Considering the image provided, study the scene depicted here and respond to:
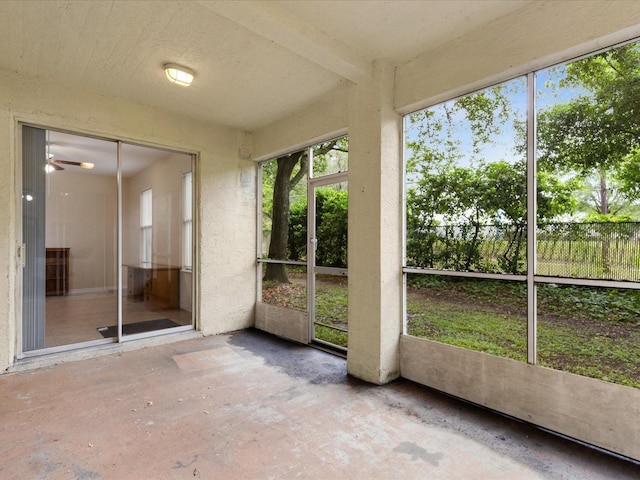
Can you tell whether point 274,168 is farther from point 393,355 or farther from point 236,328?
point 393,355

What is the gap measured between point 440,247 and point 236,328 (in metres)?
3.26

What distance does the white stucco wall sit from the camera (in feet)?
10.9

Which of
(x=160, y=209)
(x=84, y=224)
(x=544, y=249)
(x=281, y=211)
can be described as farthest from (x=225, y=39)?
(x=544, y=249)

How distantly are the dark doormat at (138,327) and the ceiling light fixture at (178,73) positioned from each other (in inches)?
118

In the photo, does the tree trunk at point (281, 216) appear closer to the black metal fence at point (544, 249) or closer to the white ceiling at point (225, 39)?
the white ceiling at point (225, 39)

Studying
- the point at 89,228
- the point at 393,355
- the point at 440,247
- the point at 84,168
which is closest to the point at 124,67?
the point at 84,168

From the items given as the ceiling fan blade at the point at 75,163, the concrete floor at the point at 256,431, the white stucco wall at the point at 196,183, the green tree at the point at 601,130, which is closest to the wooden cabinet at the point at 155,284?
the white stucco wall at the point at 196,183

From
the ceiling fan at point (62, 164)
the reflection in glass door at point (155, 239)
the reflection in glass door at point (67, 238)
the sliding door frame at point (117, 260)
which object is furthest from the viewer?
the reflection in glass door at point (155, 239)

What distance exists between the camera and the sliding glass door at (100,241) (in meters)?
3.62

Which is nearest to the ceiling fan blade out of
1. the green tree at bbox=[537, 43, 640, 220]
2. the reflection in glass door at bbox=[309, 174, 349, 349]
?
the reflection in glass door at bbox=[309, 174, 349, 349]

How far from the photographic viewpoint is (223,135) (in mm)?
4859

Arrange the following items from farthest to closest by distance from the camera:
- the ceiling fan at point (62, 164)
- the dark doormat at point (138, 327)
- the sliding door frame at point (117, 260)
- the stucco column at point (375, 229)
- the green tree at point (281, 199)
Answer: the green tree at point (281, 199)
the dark doormat at point (138, 327)
the ceiling fan at point (62, 164)
the sliding door frame at point (117, 260)
the stucco column at point (375, 229)

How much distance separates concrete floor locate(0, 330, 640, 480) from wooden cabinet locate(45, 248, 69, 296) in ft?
2.85

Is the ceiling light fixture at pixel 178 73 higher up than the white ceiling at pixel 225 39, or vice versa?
the white ceiling at pixel 225 39
